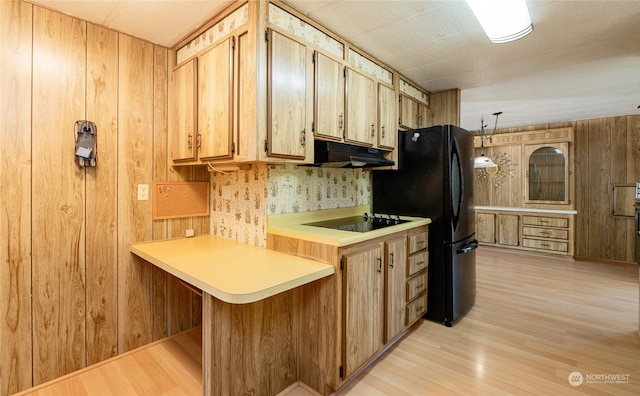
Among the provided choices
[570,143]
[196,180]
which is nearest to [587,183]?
[570,143]

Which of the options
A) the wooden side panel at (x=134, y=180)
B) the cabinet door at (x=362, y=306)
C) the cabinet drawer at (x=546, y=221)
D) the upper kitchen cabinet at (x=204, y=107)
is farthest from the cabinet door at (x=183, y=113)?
the cabinet drawer at (x=546, y=221)

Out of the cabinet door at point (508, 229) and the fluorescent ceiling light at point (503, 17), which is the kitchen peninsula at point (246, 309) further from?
the cabinet door at point (508, 229)

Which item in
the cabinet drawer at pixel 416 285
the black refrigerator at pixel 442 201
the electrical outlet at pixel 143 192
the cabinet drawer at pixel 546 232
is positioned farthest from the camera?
the cabinet drawer at pixel 546 232

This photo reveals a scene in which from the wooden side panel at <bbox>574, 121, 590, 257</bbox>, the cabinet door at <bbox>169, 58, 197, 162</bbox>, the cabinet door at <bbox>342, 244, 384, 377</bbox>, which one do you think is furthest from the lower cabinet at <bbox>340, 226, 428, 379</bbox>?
the wooden side panel at <bbox>574, 121, 590, 257</bbox>

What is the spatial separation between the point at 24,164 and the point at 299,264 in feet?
Answer: 5.76

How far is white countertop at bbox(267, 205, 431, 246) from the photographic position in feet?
5.77

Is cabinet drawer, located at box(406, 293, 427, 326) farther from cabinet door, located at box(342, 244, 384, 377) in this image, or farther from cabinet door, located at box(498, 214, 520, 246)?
cabinet door, located at box(498, 214, 520, 246)

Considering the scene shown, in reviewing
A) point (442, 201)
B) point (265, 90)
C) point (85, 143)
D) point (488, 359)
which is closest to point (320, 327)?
point (488, 359)

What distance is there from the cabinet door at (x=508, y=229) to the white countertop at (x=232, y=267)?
16.3 ft

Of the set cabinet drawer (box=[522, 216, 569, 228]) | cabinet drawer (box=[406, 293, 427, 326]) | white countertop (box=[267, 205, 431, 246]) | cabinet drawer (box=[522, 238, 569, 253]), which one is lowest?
cabinet drawer (box=[406, 293, 427, 326])

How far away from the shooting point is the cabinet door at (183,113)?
84.6 inches

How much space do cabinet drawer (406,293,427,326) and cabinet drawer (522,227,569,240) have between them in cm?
365

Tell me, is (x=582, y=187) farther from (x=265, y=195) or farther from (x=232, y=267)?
(x=232, y=267)

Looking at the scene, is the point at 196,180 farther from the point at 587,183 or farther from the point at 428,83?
the point at 587,183
